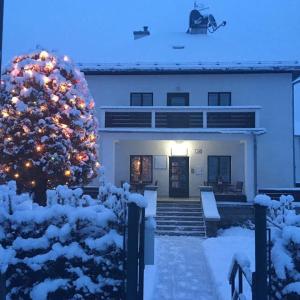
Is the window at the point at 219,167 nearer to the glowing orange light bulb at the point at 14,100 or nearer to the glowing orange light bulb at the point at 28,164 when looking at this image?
the glowing orange light bulb at the point at 28,164

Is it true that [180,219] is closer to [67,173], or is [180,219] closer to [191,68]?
[67,173]

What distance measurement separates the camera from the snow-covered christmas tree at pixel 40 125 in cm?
1431

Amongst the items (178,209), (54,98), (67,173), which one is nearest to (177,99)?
(178,209)

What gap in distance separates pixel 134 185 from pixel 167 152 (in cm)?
252

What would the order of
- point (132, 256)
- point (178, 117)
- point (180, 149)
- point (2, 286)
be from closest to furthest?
point (2, 286) → point (132, 256) → point (178, 117) → point (180, 149)

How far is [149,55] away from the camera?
997 inches

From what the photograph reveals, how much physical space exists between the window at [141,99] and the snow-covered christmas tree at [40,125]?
8.58 m

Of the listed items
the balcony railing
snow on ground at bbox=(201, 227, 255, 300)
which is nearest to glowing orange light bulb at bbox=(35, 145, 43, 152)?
snow on ground at bbox=(201, 227, 255, 300)

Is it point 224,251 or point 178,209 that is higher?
point 178,209

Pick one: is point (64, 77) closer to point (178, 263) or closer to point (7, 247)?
point (178, 263)

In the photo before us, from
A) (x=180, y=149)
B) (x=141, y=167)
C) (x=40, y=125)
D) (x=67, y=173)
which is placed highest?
(x=40, y=125)

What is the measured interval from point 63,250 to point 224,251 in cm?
915

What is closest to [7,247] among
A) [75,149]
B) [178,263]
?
[178,263]

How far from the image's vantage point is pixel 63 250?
5.76 metres
